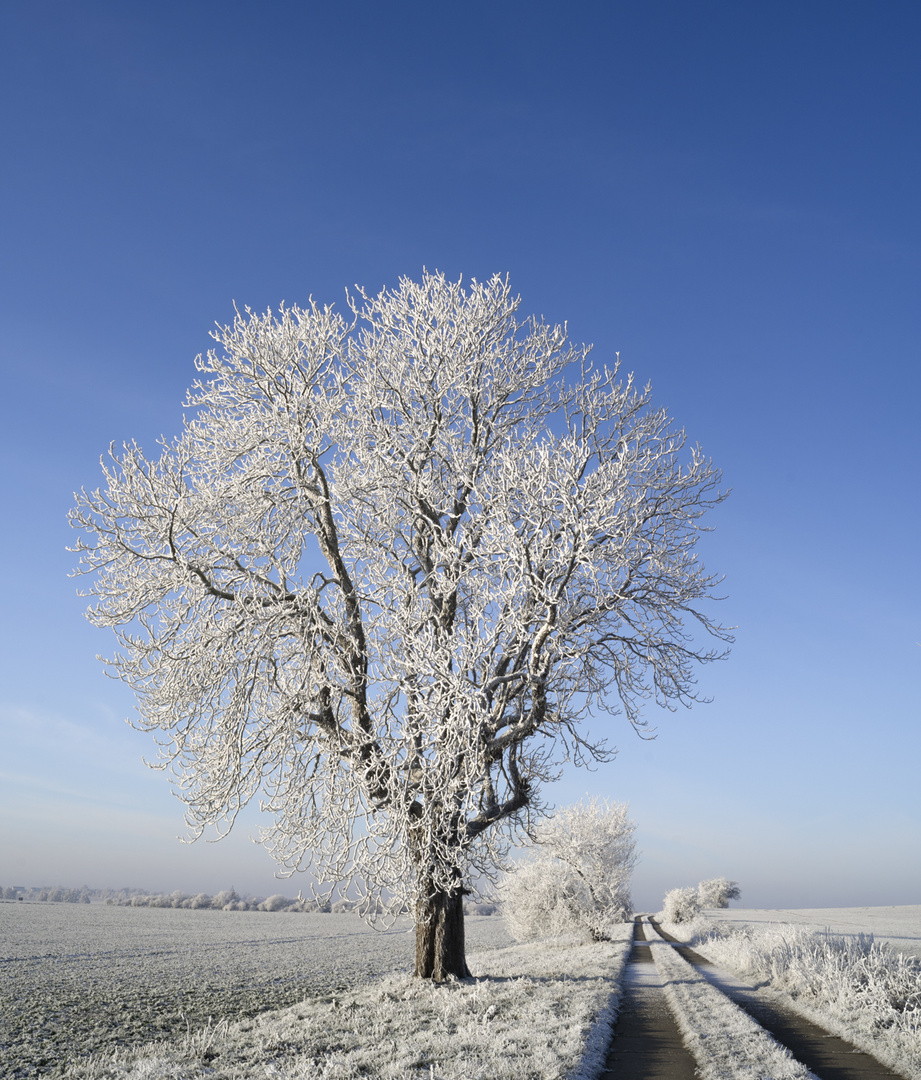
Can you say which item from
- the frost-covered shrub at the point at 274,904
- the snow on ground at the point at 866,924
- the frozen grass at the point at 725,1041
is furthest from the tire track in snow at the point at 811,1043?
the frost-covered shrub at the point at 274,904

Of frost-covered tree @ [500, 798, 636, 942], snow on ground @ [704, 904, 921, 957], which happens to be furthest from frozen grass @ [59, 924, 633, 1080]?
frost-covered tree @ [500, 798, 636, 942]

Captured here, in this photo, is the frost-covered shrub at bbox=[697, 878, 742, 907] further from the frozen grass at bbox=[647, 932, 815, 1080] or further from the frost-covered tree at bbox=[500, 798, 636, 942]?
the frozen grass at bbox=[647, 932, 815, 1080]

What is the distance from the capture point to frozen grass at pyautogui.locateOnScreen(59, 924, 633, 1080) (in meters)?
5.90

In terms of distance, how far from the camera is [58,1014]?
13.0m

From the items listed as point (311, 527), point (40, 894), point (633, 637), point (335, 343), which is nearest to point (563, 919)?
point (633, 637)

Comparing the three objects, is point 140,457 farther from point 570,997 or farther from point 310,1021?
point 570,997

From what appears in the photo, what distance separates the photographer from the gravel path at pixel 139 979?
11.0 metres

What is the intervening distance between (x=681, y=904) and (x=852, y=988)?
1609 inches

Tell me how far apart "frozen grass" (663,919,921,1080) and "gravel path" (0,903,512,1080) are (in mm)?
9173

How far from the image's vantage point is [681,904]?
45062mm

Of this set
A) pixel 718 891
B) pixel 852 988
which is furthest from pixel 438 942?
pixel 718 891

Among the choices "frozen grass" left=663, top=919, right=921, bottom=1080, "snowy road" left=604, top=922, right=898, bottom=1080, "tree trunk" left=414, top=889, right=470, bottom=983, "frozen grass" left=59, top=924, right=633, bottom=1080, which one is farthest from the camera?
"tree trunk" left=414, top=889, right=470, bottom=983

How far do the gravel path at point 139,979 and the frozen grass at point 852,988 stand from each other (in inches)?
361

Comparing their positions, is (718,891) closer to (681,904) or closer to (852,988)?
(681,904)
